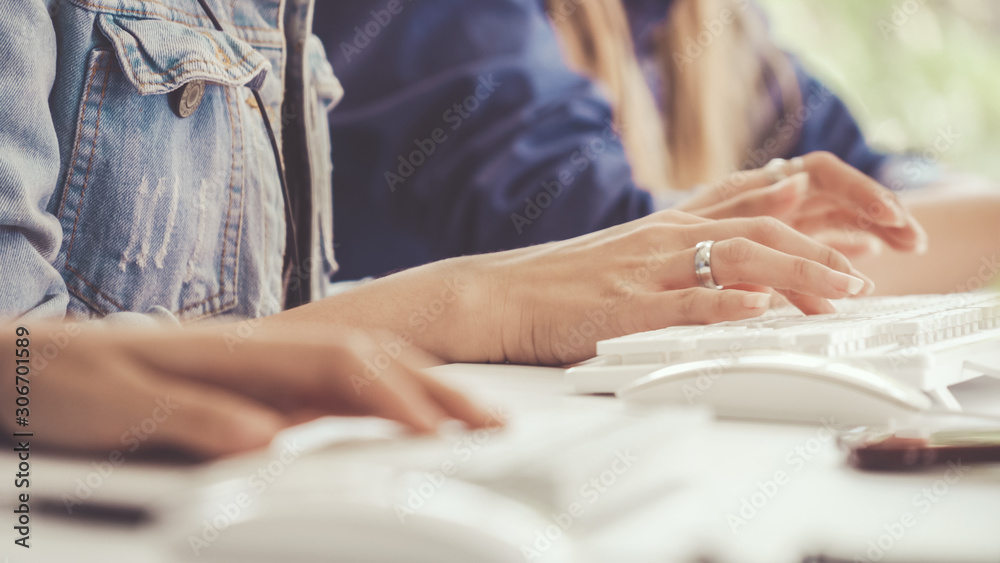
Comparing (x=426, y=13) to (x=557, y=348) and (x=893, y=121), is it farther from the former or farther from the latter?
(x=893, y=121)

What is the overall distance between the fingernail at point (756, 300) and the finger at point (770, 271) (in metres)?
0.03

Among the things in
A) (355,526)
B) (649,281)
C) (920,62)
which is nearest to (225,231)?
(649,281)

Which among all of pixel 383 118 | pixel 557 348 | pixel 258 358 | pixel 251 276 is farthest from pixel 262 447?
pixel 383 118

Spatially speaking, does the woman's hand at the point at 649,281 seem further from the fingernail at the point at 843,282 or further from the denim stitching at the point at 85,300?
the denim stitching at the point at 85,300

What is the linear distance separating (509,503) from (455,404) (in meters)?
0.08

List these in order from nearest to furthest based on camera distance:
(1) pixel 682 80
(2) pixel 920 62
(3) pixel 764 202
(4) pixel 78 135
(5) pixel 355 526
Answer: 1. (5) pixel 355 526
2. (4) pixel 78 135
3. (3) pixel 764 202
4. (1) pixel 682 80
5. (2) pixel 920 62

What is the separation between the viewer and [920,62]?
258 cm

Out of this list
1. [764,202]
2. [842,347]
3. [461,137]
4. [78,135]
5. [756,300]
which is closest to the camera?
[842,347]

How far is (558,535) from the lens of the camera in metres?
0.21

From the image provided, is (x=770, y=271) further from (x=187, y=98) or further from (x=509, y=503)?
(x=187, y=98)

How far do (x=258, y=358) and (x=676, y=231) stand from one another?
1.38ft

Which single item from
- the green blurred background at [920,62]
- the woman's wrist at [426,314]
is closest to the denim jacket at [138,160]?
the woman's wrist at [426,314]

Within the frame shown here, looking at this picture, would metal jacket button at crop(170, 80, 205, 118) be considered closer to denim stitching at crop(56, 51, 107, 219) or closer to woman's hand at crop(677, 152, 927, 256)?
denim stitching at crop(56, 51, 107, 219)

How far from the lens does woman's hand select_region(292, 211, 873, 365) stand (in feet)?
1.84
